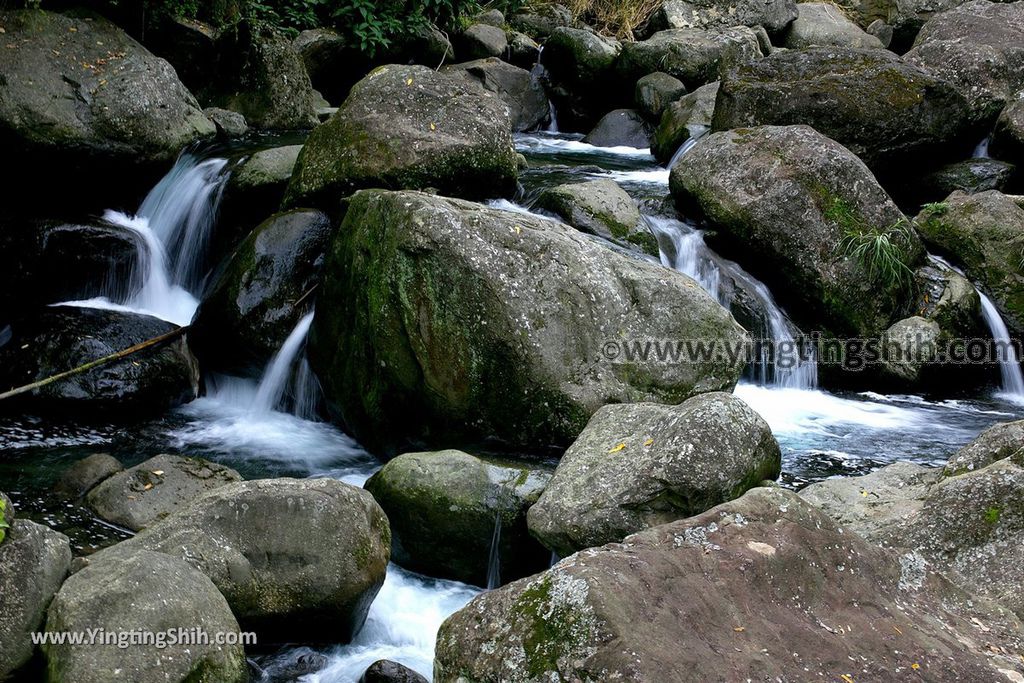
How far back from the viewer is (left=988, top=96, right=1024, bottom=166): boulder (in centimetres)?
1084

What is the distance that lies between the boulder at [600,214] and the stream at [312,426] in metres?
0.30

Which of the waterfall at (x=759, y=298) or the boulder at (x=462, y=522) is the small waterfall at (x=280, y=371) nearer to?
the boulder at (x=462, y=522)

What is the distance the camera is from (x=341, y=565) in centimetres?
469

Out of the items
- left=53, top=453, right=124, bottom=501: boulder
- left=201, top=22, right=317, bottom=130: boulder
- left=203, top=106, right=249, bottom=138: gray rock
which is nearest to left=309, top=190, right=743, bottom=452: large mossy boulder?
left=53, top=453, right=124, bottom=501: boulder

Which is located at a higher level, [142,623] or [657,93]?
[657,93]

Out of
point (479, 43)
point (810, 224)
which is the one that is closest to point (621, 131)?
point (479, 43)

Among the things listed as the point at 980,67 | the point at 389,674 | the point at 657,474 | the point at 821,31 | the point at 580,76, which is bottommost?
the point at 389,674

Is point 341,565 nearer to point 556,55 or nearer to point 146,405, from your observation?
point 146,405

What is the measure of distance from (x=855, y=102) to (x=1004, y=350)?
2.88 m

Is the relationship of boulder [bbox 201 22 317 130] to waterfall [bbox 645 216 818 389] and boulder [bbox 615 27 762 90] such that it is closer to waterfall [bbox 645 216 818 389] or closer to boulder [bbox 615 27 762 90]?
waterfall [bbox 645 216 818 389]

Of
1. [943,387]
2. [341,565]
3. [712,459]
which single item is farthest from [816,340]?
[341,565]

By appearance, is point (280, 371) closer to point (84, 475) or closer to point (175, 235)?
point (84, 475)

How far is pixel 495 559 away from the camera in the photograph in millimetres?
5457

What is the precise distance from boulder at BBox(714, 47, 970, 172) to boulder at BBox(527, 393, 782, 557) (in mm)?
5821
